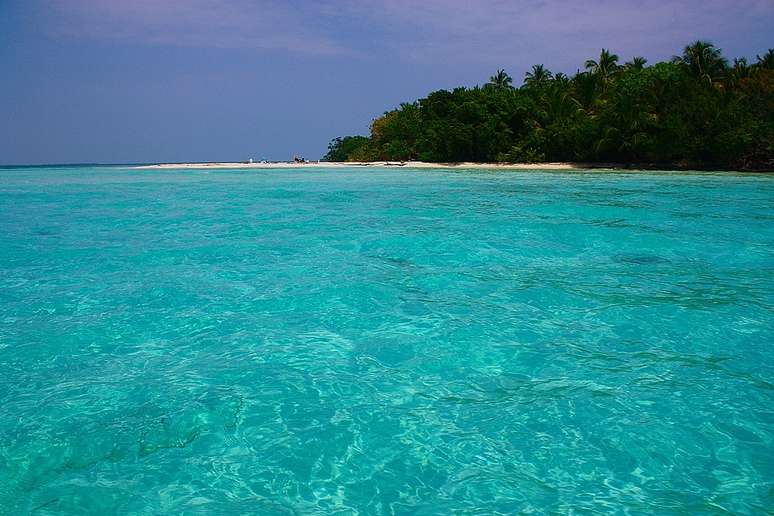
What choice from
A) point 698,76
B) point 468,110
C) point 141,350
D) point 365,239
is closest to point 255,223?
point 365,239

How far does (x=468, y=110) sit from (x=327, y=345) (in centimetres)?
4485

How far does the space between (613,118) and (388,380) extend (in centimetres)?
3704

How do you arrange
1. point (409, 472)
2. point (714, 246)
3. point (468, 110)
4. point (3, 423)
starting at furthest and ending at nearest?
point (468, 110)
point (714, 246)
point (3, 423)
point (409, 472)

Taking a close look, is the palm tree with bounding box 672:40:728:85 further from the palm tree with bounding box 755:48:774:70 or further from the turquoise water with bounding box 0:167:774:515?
the turquoise water with bounding box 0:167:774:515

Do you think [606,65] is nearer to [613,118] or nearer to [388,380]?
[613,118]

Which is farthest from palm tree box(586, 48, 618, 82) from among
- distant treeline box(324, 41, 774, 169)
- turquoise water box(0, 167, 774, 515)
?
turquoise water box(0, 167, 774, 515)

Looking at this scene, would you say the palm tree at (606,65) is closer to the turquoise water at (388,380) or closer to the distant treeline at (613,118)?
the distant treeline at (613,118)

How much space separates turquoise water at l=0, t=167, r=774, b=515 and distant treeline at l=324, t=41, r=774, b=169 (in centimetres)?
2749

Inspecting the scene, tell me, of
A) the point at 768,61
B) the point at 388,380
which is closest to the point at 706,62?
the point at 768,61

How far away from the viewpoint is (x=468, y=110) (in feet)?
155

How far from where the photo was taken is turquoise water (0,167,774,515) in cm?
302

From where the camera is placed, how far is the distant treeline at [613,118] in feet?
108

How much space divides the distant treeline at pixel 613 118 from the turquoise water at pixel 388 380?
27495 mm

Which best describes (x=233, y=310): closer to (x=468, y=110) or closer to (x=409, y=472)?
(x=409, y=472)
